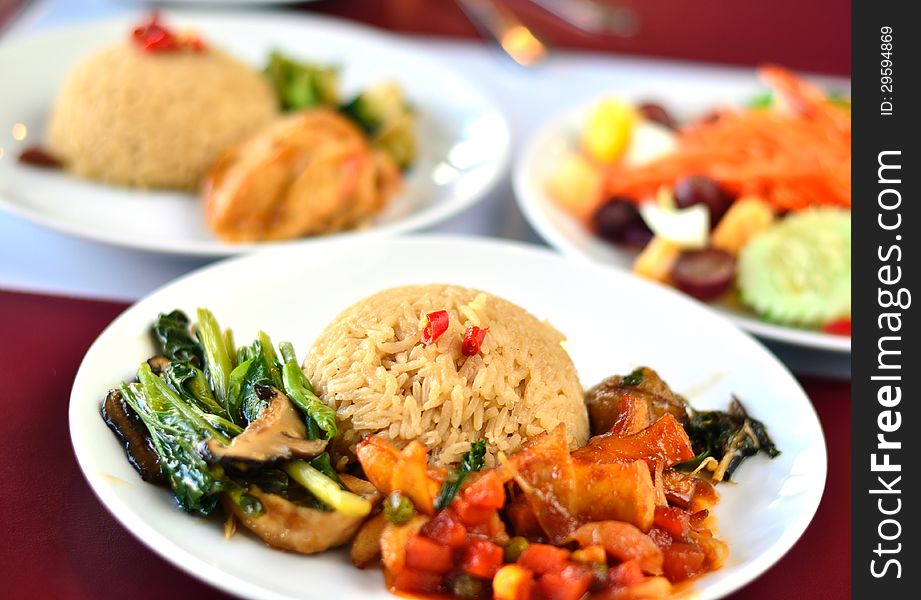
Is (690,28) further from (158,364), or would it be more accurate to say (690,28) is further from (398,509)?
(398,509)

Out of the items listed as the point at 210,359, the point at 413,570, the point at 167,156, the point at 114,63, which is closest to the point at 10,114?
the point at 114,63

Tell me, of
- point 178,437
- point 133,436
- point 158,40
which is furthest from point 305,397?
point 158,40

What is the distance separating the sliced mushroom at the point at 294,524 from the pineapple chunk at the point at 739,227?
232cm

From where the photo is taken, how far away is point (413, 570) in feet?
7.48

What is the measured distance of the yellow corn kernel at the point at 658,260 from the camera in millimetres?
3951

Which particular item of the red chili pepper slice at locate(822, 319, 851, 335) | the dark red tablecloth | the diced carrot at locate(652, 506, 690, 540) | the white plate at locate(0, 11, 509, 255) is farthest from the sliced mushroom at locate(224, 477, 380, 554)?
the dark red tablecloth

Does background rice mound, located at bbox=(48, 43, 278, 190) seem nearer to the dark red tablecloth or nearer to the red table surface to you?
the red table surface

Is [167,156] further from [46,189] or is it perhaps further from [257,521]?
[257,521]

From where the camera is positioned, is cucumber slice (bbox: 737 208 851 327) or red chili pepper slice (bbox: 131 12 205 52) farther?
red chili pepper slice (bbox: 131 12 205 52)

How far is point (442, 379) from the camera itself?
2.64 metres

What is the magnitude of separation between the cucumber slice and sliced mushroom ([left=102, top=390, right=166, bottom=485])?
2.36 meters

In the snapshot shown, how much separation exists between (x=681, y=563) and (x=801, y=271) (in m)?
1.91

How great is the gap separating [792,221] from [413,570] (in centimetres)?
257

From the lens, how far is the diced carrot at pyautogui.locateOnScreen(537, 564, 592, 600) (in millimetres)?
2205
